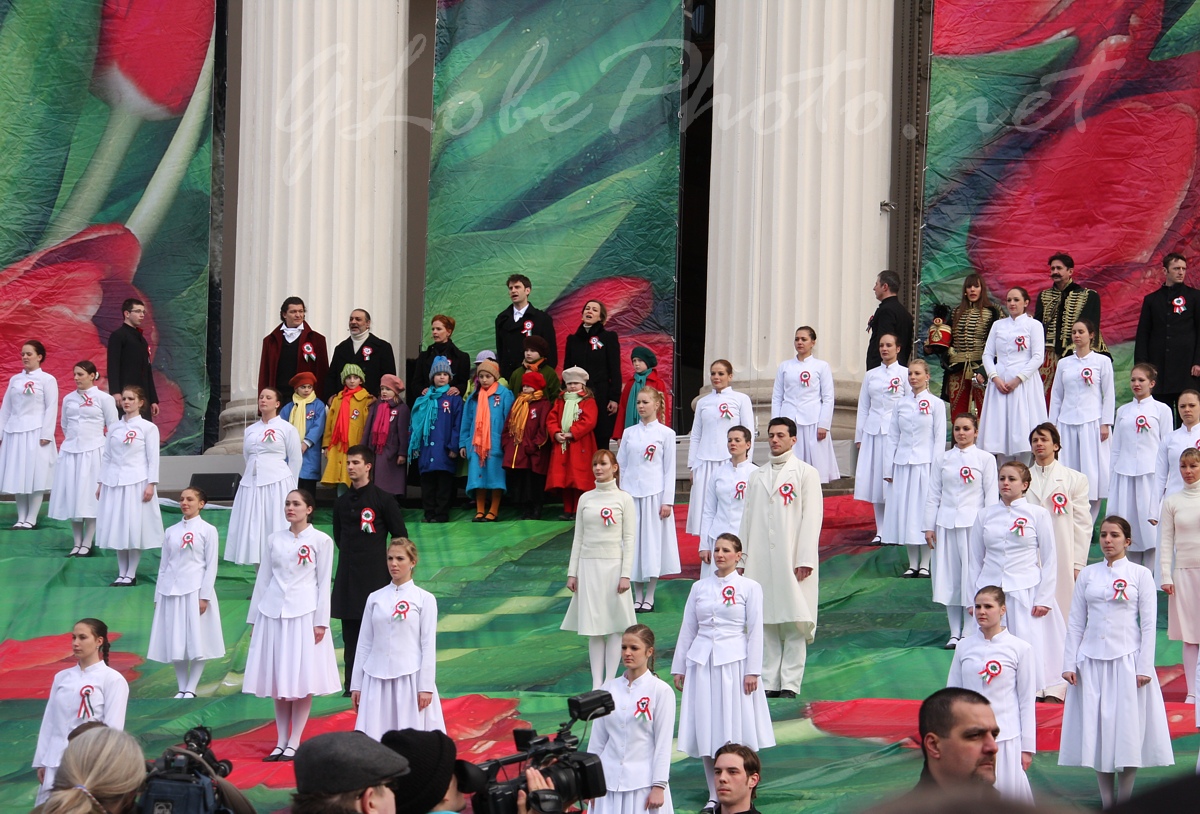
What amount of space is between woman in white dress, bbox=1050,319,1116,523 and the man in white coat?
2.76m

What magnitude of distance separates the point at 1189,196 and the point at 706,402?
5.58 m

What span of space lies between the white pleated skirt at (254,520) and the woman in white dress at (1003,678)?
628cm

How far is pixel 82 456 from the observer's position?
1445cm

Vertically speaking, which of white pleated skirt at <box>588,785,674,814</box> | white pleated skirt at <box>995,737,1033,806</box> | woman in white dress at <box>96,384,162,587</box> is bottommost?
white pleated skirt at <box>588,785,674,814</box>

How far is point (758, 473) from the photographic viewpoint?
11430 mm

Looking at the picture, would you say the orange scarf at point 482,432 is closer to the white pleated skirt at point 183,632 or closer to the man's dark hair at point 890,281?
the man's dark hair at point 890,281

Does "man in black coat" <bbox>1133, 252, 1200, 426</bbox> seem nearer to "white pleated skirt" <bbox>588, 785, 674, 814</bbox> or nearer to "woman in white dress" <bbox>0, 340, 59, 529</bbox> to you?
"white pleated skirt" <bbox>588, 785, 674, 814</bbox>

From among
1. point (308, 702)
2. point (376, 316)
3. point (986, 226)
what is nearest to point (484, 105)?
point (376, 316)

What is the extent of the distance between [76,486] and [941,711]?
1117 cm

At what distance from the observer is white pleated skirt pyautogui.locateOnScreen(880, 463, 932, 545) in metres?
12.6

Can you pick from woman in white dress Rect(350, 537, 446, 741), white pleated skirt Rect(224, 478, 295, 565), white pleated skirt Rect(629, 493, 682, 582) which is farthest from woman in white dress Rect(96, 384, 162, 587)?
woman in white dress Rect(350, 537, 446, 741)

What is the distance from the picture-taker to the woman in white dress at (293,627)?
1044 cm

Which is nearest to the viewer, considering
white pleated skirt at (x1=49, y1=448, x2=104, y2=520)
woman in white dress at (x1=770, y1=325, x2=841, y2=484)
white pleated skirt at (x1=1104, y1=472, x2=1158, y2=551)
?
white pleated skirt at (x1=1104, y1=472, x2=1158, y2=551)

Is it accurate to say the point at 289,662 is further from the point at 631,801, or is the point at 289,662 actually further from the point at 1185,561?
the point at 1185,561
